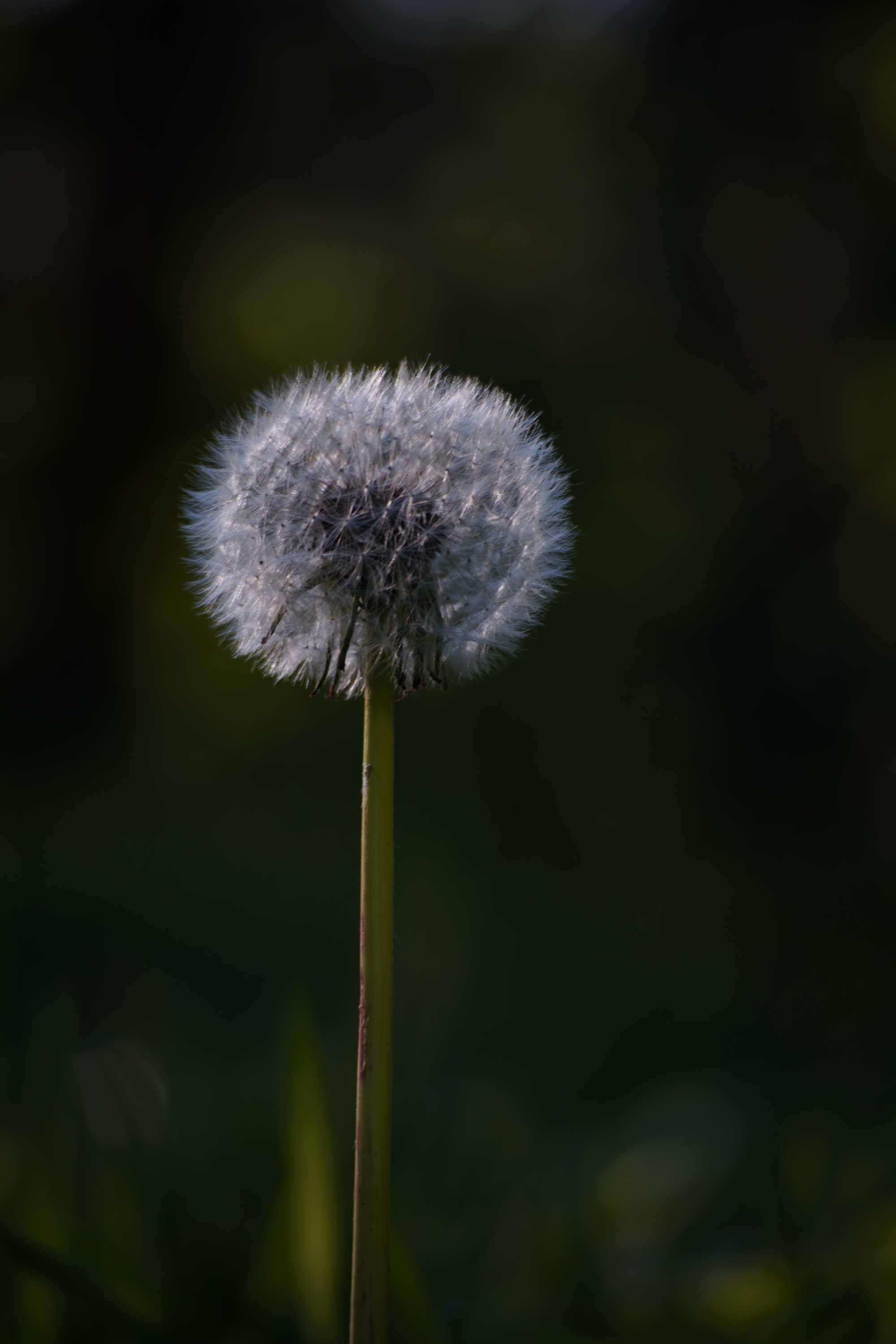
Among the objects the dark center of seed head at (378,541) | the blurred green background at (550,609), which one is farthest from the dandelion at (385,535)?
the blurred green background at (550,609)

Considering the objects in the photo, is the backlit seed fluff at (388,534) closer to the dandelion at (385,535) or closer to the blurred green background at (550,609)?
the dandelion at (385,535)

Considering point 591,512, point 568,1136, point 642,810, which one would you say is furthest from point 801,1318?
point 591,512

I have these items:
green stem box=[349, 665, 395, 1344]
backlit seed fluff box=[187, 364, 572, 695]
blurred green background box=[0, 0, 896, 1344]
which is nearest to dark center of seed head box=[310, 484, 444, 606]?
backlit seed fluff box=[187, 364, 572, 695]

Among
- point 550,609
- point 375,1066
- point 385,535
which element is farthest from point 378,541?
point 550,609

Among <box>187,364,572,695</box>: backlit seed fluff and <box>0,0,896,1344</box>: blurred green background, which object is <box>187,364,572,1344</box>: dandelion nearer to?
<box>187,364,572,695</box>: backlit seed fluff

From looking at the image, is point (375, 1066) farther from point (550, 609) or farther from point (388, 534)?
point (550, 609)

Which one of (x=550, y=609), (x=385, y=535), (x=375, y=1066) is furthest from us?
(x=550, y=609)
